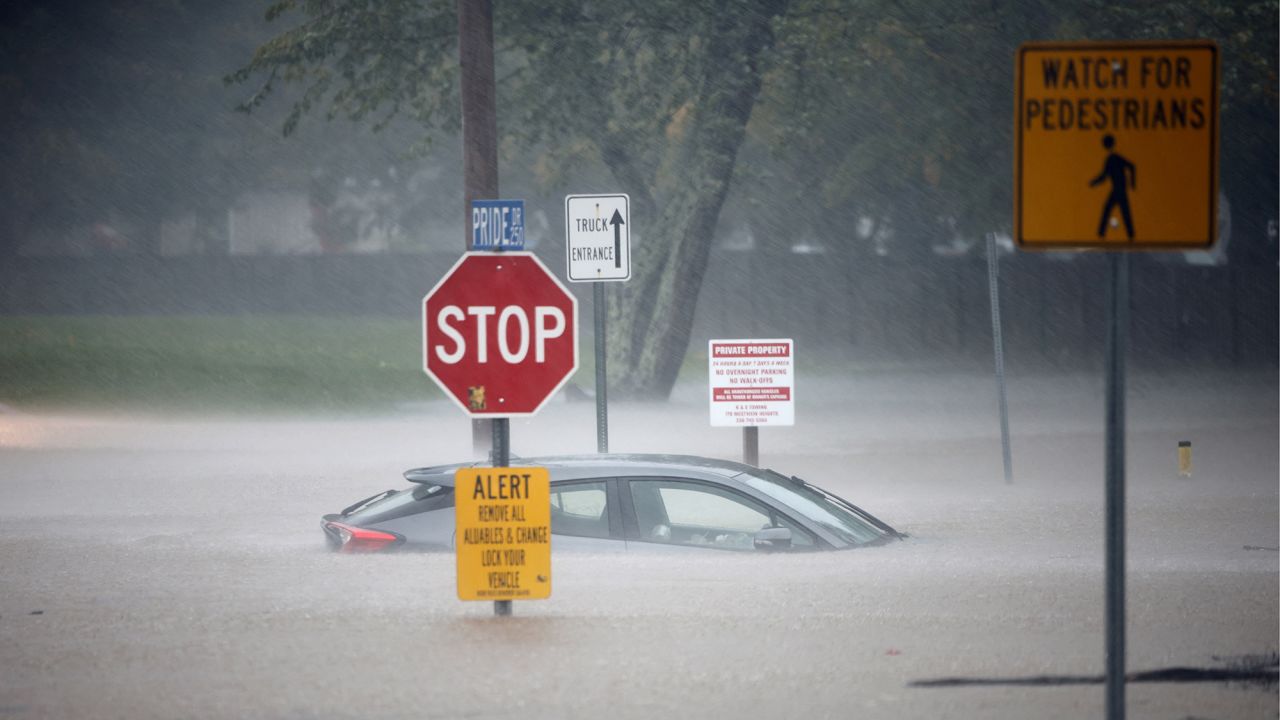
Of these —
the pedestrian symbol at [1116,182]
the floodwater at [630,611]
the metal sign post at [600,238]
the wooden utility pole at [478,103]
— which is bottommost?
the floodwater at [630,611]

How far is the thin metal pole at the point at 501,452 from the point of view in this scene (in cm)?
795

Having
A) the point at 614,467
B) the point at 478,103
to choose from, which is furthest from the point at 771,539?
the point at 478,103

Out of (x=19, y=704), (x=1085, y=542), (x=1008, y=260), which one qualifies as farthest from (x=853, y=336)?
(x=19, y=704)

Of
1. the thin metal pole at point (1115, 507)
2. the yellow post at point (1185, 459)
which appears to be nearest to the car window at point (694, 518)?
the thin metal pole at point (1115, 507)

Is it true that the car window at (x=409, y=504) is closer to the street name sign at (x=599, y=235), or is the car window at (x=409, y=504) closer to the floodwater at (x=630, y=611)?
the floodwater at (x=630, y=611)

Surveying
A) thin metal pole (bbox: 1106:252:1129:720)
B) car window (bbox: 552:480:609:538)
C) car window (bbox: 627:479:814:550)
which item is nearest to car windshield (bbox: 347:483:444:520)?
car window (bbox: 552:480:609:538)

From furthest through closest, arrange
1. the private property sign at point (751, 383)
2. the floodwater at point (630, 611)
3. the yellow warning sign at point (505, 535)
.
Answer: the private property sign at point (751, 383)
the yellow warning sign at point (505, 535)
the floodwater at point (630, 611)

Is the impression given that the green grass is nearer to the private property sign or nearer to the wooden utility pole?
the wooden utility pole

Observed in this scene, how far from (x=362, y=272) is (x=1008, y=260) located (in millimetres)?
28355

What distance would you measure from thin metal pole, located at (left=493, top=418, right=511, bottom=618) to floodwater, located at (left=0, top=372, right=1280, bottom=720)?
9cm

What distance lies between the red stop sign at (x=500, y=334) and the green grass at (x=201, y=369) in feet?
55.7

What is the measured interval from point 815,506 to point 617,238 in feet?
14.9

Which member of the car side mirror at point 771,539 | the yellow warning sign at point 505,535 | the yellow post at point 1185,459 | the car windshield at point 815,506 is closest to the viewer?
the yellow warning sign at point 505,535

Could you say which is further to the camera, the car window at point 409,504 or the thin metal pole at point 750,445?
the thin metal pole at point 750,445
